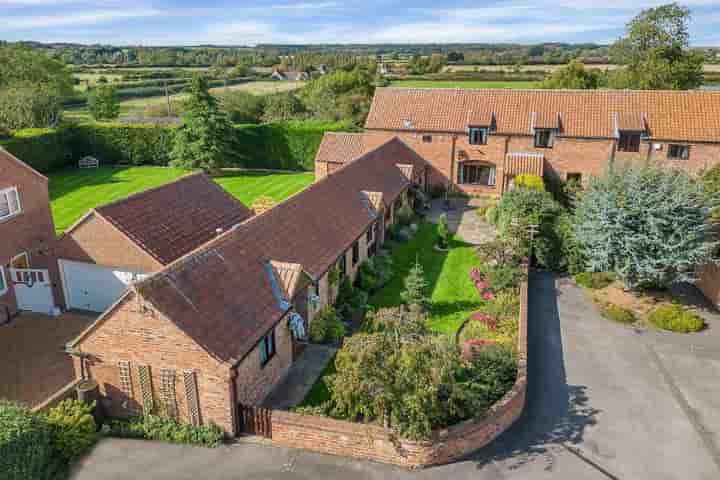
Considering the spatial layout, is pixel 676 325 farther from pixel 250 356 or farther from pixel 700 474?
pixel 250 356

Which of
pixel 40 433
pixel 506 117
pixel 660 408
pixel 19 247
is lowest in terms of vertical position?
pixel 660 408

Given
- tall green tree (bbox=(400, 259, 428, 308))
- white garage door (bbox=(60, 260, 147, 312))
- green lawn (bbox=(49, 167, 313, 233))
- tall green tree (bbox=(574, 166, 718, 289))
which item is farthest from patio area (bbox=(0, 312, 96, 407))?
tall green tree (bbox=(574, 166, 718, 289))

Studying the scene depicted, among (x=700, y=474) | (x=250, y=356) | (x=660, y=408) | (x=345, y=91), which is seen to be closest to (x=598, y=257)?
(x=660, y=408)

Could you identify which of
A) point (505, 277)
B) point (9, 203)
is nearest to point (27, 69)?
point (9, 203)

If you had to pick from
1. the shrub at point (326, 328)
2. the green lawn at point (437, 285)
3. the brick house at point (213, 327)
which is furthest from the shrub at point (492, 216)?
the shrub at point (326, 328)

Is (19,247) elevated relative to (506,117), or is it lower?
lower

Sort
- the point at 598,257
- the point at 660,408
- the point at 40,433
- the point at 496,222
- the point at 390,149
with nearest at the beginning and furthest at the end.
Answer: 1. the point at 40,433
2. the point at 660,408
3. the point at 598,257
4. the point at 496,222
5. the point at 390,149

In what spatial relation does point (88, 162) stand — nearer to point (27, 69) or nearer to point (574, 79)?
point (27, 69)

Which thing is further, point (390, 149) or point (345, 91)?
point (345, 91)

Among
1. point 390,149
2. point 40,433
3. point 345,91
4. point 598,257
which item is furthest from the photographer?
point 345,91
